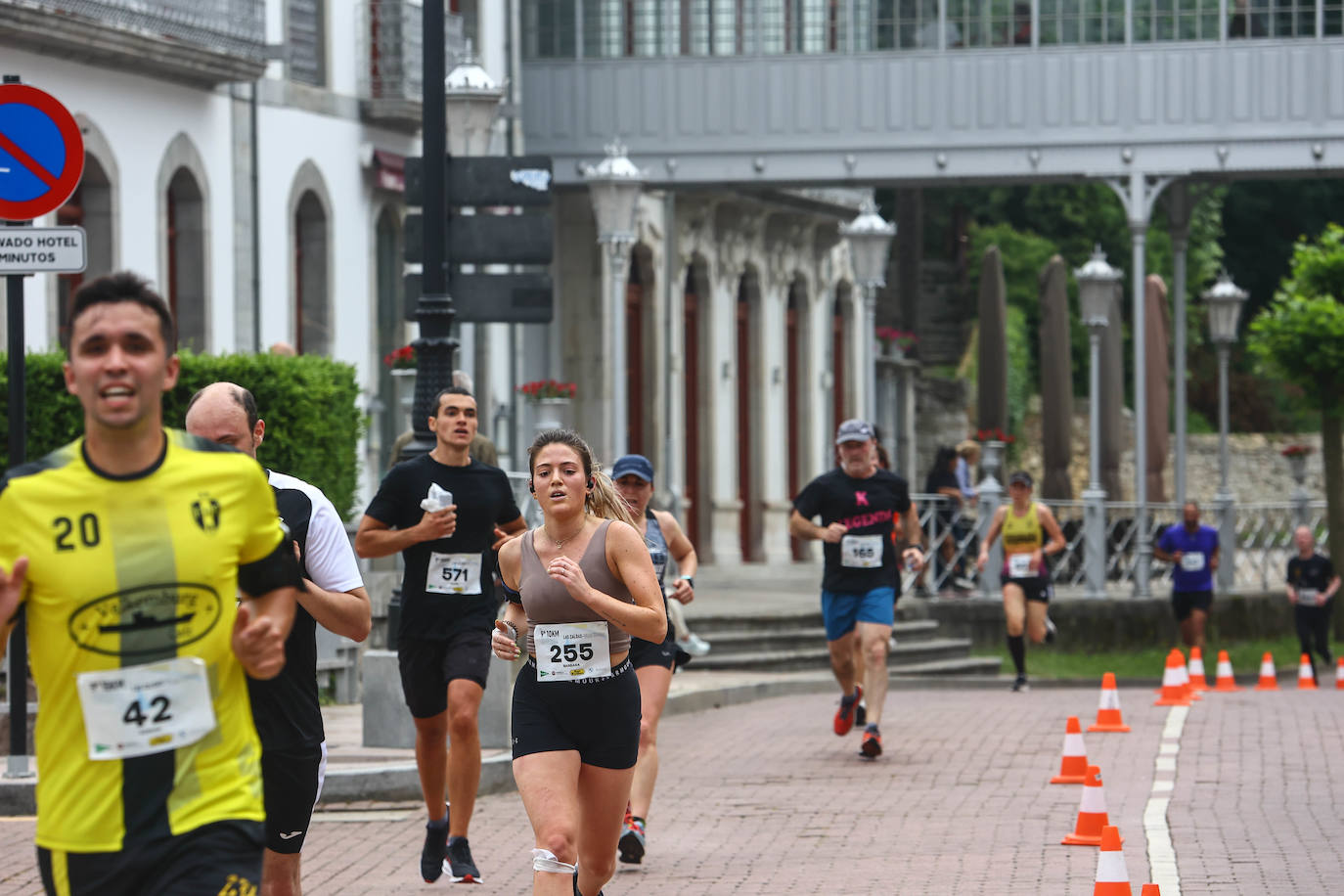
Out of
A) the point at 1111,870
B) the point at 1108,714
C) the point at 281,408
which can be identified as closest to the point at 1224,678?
the point at 1108,714

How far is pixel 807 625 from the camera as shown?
23.8 m

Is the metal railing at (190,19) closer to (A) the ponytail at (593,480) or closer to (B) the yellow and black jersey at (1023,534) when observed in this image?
(B) the yellow and black jersey at (1023,534)

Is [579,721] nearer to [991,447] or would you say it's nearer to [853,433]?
[853,433]

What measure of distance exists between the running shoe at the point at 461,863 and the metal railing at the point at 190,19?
10.5 m

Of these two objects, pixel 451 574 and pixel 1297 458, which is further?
pixel 1297 458

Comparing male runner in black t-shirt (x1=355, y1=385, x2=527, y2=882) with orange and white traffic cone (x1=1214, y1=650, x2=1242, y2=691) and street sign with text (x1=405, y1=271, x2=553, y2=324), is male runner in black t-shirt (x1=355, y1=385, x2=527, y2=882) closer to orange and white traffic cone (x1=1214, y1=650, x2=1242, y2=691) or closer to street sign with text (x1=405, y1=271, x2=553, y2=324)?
street sign with text (x1=405, y1=271, x2=553, y2=324)

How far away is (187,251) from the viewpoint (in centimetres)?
2192

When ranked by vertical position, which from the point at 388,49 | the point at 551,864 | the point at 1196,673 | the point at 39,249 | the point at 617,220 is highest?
the point at 388,49

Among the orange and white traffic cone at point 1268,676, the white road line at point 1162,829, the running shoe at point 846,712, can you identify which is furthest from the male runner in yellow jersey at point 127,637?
the orange and white traffic cone at point 1268,676

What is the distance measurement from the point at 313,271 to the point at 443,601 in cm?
1484

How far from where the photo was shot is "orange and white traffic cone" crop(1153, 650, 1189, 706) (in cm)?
1942

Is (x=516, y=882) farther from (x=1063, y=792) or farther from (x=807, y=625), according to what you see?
(x=807, y=625)

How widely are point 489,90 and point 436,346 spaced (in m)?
4.63

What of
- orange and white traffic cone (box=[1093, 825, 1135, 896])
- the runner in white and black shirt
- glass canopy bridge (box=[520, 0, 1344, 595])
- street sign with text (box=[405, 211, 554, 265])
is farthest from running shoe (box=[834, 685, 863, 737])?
glass canopy bridge (box=[520, 0, 1344, 595])
